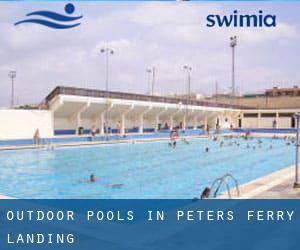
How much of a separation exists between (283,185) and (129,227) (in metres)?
4.44

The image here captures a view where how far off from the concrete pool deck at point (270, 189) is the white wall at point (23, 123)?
1817 centimetres

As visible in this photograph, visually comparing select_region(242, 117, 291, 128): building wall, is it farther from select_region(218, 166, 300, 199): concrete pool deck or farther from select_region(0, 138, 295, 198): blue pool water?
select_region(218, 166, 300, 199): concrete pool deck

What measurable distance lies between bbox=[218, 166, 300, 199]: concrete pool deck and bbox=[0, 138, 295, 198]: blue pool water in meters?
2.01

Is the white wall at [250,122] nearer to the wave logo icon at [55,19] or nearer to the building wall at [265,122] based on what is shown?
the building wall at [265,122]

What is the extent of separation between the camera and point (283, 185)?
26.9ft

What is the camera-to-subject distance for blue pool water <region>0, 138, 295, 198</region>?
33.6ft

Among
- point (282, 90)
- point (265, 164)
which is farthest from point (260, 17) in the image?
point (282, 90)

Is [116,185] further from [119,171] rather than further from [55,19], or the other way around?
[55,19]

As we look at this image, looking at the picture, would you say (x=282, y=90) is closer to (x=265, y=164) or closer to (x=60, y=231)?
(x=265, y=164)

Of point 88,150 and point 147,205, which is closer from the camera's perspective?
point 147,205

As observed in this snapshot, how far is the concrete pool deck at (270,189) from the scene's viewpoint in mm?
6994

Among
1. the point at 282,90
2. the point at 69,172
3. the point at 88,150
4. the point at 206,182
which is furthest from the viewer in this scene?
the point at 282,90

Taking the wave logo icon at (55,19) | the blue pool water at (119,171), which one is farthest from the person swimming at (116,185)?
the wave logo icon at (55,19)

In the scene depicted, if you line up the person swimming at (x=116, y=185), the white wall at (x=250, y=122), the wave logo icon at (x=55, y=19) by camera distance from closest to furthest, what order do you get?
1. the person swimming at (x=116, y=185)
2. the wave logo icon at (x=55, y=19)
3. the white wall at (x=250, y=122)
